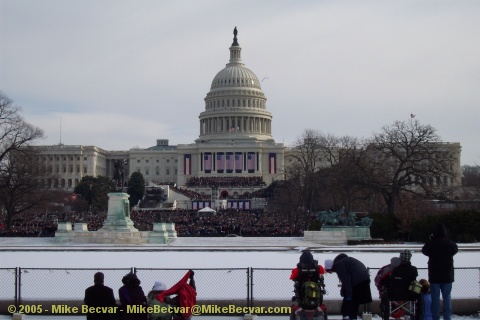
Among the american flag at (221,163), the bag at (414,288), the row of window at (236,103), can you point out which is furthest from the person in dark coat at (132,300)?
the row of window at (236,103)

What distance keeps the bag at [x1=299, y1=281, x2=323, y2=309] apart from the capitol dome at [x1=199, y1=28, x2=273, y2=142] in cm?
14507

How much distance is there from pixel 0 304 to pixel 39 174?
2101 inches

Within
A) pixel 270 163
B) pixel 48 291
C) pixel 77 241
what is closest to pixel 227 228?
pixel 77 241

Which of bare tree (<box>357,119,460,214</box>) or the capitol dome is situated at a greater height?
the capitol dome

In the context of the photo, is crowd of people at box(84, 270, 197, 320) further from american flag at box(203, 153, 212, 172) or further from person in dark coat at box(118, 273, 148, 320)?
american flag at box(203, 153, 212, 172)

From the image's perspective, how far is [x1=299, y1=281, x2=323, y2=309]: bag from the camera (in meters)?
12.1

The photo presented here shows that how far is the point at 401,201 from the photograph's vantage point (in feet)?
172

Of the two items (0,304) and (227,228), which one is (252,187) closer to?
(227,228)

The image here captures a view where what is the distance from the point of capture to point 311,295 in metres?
12.1

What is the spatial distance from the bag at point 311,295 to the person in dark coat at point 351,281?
0.76 meters

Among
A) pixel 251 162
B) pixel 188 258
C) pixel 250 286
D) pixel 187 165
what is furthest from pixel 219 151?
pixel 250 286

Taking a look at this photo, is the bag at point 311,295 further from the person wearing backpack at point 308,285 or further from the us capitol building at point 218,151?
the us capitol building at point 218,151

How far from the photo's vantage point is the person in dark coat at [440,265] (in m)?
13.6

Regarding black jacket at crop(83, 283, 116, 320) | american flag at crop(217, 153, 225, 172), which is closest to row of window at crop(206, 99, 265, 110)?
american flag at crop(217, 153, 225, 172)
